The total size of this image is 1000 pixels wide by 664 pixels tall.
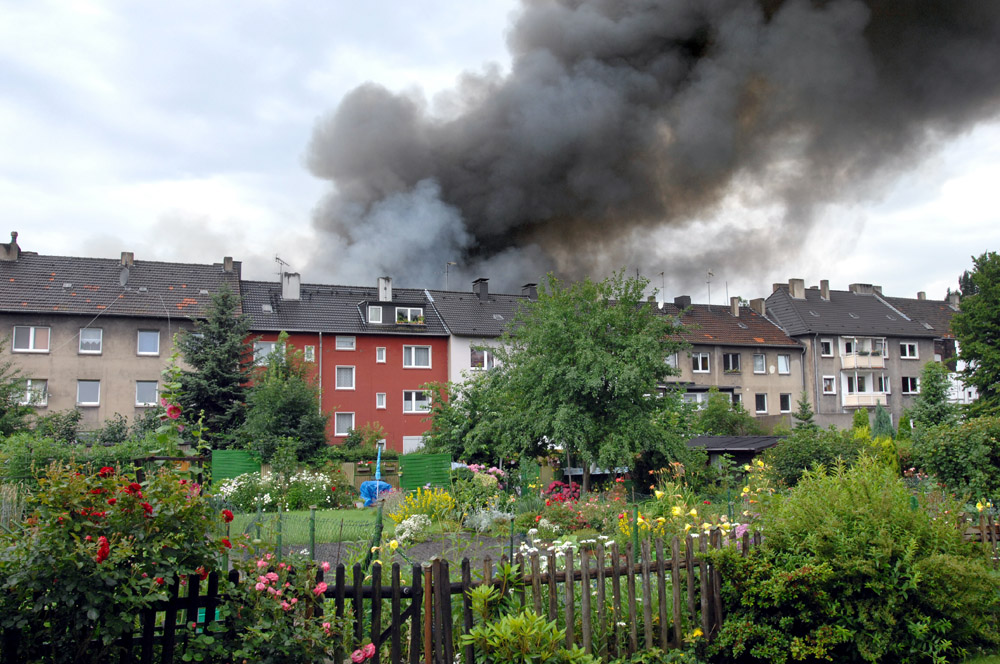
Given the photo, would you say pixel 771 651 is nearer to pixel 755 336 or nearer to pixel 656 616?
pixel 656 616

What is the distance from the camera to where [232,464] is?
28109 millimetres

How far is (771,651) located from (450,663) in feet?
9.54

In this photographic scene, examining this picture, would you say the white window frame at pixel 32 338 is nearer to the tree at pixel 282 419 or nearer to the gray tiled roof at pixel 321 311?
the gray tiled roof at pixel 321 311

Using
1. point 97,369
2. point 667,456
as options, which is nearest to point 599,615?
point 667,456

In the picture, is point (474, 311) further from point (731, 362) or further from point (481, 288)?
point (731, 362)

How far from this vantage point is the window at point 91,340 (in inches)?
1538

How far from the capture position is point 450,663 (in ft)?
20.9

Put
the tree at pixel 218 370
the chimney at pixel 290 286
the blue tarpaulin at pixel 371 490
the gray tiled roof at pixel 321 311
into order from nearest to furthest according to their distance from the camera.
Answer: the blue tarpaulin at pixel 371 490 < the tree at pixel 218 370 < the gray tiled roof at pixel 321 311 < the chimney at pixel 290 286

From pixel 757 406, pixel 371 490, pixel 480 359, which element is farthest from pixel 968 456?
pixel 757 406

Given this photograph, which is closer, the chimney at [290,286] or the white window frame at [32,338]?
the white window frame at [32,338]

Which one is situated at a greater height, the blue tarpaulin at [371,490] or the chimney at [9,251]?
the chimney at [9,251]

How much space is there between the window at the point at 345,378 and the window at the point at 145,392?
9.22 m

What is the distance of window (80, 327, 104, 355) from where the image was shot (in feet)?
128

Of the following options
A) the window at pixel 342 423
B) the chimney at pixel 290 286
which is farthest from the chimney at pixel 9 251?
the window at pixel 342 423
